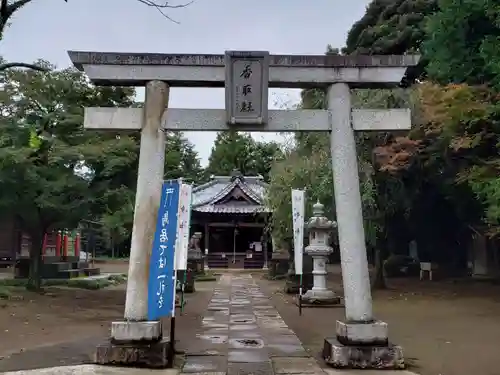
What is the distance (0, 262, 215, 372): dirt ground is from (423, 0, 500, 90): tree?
30.3ft

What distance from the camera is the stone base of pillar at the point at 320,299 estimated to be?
15.4 m

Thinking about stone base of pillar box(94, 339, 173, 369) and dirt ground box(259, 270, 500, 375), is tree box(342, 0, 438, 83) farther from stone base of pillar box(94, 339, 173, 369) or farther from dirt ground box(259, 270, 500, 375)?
stone base of pillar box(94, 339, 173, 369)

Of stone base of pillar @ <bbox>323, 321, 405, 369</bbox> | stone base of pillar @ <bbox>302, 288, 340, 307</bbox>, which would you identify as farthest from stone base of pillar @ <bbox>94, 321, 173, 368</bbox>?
stone base of pillar @ <bbox>302, 288, 340, 307</bbox>

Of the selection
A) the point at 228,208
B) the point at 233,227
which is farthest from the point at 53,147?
the point at 233,227

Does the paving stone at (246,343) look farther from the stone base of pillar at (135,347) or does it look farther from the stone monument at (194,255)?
the stone monument at (194,255)

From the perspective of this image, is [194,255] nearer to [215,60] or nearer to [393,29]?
[393,29]

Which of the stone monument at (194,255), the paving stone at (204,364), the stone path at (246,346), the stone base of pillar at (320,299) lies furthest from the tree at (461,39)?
the stone monument at (194,255)

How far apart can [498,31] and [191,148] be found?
45.2 m

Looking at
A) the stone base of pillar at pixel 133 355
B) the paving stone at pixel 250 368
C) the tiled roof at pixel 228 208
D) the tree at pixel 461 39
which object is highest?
the tree at pixel 461 39

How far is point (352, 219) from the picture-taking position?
25.8 feet

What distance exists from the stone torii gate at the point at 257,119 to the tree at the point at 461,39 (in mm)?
6583

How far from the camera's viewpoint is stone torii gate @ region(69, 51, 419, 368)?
7555 millimetres

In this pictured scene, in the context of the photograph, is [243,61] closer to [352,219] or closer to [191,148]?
[352,219]

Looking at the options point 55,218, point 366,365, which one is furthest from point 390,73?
point 55,218
